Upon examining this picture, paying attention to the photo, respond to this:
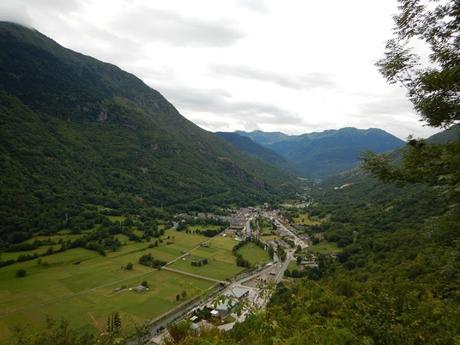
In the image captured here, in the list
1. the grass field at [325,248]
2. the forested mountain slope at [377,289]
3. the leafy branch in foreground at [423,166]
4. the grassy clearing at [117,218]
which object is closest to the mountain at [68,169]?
the grassy clearing at [117,218]

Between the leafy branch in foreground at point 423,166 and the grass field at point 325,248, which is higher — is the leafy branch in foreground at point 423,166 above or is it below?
above

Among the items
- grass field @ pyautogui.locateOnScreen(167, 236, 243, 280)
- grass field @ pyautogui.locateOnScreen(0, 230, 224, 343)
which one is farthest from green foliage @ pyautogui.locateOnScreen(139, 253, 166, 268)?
grass field @ pyautogui.locateOnScreen(167, 236, 243, 280)

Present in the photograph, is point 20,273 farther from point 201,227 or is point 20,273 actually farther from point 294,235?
point 294,235

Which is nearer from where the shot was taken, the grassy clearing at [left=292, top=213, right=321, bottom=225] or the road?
the road

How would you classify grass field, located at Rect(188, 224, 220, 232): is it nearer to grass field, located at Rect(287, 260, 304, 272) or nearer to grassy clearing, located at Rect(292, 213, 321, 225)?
grassy clearing, located at Rect(292, 213, 321, 225)

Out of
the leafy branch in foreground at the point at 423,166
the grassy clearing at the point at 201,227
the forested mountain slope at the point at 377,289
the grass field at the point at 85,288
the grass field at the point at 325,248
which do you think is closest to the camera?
the forested mountain slope at the point at 377,289

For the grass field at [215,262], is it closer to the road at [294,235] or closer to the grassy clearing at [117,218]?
the road at [294,235]

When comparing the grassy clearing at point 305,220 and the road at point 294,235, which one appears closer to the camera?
the road at point 294,235
